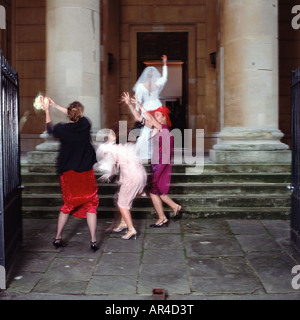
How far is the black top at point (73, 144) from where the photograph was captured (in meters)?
4.78

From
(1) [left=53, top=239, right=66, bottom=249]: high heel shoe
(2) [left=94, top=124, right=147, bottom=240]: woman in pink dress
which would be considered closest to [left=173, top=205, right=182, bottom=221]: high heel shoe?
(2) [left=94, top=124, right=147, bottom=240]: woman in pink dress

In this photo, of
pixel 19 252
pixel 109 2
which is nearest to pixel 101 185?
pixel 19 252

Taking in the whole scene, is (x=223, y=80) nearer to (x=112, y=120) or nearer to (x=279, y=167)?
(x=279, y=167)

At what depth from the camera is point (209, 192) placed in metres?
7.03

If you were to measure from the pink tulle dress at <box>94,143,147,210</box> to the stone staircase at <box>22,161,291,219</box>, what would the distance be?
4.17 feet

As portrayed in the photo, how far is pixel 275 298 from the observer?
142 inches

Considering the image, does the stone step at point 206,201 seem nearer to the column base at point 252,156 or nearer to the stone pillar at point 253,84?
the column base at point 252,156

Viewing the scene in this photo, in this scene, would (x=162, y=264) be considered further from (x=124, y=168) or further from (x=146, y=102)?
(x=146, y=102)

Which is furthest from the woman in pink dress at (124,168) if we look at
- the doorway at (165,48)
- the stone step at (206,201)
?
the doorway at (165,48)

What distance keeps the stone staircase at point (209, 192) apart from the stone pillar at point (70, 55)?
85cm

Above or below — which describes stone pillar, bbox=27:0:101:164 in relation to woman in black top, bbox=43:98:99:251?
above

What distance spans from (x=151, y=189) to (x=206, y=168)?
5.61ft

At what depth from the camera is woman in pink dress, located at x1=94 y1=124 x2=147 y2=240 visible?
5.33 metres

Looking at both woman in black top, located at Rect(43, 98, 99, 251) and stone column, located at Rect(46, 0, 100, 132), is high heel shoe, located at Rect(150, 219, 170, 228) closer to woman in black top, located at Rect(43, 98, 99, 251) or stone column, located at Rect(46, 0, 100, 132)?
woman in black top, located at Rect(43, 98, 99, 251)
